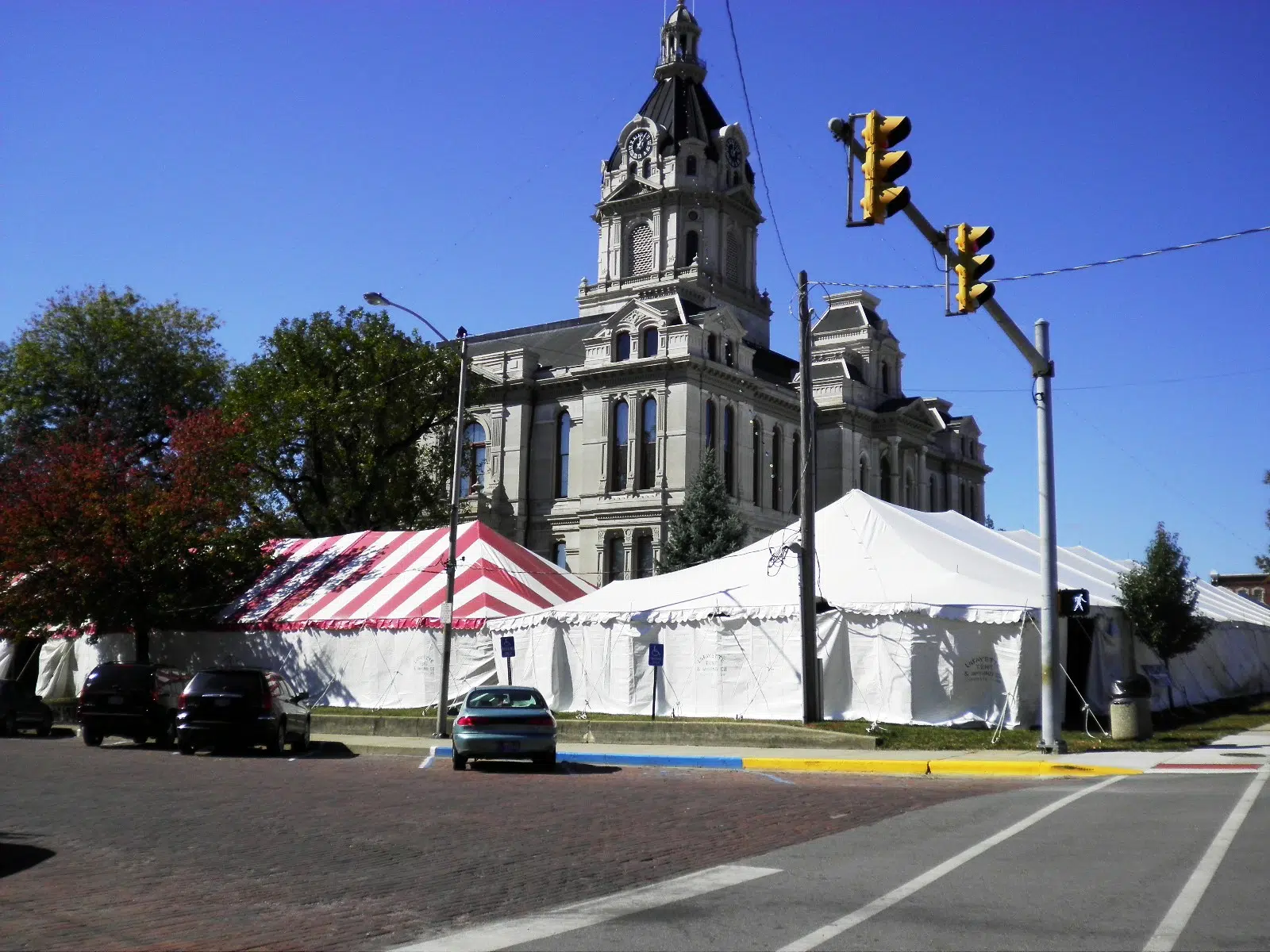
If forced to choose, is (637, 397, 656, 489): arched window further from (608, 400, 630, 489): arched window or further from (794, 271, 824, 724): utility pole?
(794, 271, 824, 724): utility pole

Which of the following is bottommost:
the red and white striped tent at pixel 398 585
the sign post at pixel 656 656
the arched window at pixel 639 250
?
the sign post at pixel 656 656

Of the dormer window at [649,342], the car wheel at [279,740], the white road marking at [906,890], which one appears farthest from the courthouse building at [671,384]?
the white road marking at [906,890]

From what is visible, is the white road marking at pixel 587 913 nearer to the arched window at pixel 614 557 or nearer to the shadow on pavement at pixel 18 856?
the shadow on pavement at pixel 18 856

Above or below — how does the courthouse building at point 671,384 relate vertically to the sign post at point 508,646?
above

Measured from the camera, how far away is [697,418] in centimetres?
5766

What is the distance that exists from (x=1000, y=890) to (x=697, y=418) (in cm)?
4979

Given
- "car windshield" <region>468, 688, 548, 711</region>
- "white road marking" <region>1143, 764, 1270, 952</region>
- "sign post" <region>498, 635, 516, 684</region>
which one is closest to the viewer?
"white road marking" <region>1143, 764, 1270, 952</region>

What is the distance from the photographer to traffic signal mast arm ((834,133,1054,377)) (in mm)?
12383

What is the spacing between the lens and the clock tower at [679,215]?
2685 inches

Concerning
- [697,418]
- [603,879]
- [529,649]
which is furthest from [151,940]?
[697,418]

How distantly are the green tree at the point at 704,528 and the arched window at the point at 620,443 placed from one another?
688 centimetres

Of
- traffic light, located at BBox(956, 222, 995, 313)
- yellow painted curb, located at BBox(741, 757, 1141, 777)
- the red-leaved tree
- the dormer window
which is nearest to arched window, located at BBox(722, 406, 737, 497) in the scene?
the dormer window

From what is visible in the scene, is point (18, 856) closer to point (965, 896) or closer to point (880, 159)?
point (965, 896)

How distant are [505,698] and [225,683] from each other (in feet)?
20.0
